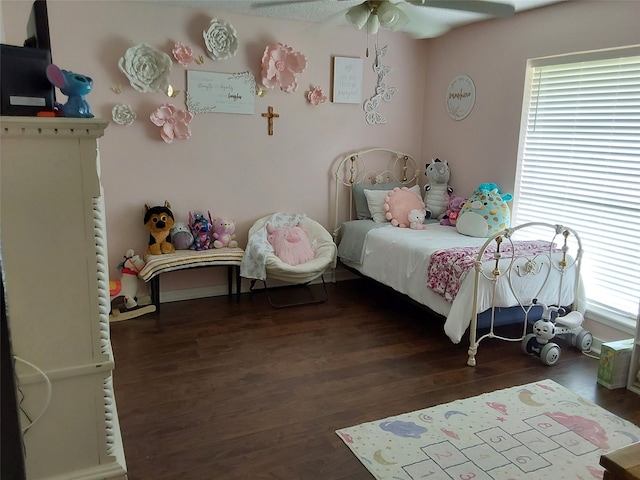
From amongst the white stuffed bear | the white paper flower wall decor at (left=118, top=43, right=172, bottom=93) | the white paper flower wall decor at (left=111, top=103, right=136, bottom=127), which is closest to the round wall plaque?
the white stuffed bear

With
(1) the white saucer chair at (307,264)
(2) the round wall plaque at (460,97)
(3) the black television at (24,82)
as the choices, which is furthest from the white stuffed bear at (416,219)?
(3) the black television at (24,82)

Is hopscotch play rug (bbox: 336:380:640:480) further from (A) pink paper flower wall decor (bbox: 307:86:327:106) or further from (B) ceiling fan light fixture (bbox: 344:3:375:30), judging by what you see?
Answer: (A) pink paper flower wall decor (bbox: 307:86:327:106)

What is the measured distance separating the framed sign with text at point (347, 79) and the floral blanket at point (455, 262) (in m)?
1.92

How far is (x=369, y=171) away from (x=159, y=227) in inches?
81.7

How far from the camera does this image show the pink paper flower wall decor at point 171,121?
389 cm

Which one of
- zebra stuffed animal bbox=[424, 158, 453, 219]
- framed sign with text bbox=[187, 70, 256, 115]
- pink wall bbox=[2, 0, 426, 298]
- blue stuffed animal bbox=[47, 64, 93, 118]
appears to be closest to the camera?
blue stuffed animal bbox=[47, 64, 93, 118]

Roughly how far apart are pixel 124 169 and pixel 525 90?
3.21 metres

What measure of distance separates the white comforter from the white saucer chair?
0.33m

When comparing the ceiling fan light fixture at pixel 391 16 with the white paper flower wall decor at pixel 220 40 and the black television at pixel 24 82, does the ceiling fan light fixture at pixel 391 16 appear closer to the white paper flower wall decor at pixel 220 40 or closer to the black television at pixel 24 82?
the white paper flower wall decor at pixel 220 40

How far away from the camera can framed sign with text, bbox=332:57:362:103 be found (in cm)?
449

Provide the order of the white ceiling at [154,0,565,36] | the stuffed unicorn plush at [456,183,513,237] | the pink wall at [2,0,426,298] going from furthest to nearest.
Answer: the stuffed unicorn plush at [456,183,513,237]
the pink wall at [2,0,426,298]
the white ceiling at [154,0,565,36]

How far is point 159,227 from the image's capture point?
388 cm

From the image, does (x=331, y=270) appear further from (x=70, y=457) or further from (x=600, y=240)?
(x=70, y=457)

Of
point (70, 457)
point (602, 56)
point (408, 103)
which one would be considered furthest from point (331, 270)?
point (70, 457)
